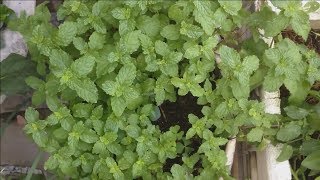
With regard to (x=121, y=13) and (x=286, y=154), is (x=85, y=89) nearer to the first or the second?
(x=121, y=13)

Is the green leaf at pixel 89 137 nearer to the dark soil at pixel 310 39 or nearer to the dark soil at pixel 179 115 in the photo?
the dark soil at pixel 179 115

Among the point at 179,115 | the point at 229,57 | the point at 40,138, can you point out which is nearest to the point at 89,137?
the point at 40,138

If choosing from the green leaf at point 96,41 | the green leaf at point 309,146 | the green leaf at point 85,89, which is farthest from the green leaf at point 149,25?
the green leaf at point 309,146

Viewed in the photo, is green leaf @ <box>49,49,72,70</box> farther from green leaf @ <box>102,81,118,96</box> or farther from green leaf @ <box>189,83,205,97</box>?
green leaf @ <box>189,83,205,97</box>

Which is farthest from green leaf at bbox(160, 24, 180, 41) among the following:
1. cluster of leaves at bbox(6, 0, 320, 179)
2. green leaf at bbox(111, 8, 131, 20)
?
green leaf at bbox(111, 8, 131, 20)

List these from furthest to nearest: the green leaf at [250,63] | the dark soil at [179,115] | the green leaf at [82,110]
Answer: the dark soil at [179,115], the green leaf at [82,110], the green leaf at [250,63]

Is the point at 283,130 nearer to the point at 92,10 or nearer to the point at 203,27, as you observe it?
the point at 203,27

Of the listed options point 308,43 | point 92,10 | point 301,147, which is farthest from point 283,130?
point 92,10
